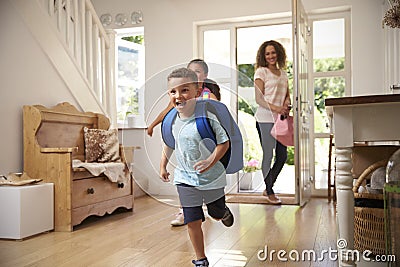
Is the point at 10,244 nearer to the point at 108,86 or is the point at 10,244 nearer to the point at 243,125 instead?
the point at 243,125

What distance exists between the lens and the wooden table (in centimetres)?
146

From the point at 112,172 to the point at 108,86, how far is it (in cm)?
165

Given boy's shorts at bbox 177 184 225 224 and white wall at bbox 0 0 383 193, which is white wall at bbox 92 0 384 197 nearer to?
white wall at bbox 0 0 383 193

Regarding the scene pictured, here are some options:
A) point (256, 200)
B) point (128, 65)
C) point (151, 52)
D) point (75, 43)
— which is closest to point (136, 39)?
point (128, 65)

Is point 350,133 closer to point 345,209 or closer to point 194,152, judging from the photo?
point 345,209

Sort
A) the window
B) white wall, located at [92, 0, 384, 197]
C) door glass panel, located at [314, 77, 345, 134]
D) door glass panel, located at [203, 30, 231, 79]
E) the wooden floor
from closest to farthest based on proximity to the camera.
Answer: the wooden floor
white wall, located at [92, 0, 384, 197]
door glass panel, located at [314, 77, 345, 134]
door glass panel, located at [203, 30, 231, 79]
the window

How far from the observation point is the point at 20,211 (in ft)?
7.98

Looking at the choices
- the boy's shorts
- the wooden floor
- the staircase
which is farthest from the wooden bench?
the boy's shorts

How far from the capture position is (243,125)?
163 cm

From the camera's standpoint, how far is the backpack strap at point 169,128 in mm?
1606

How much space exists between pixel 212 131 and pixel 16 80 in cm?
194

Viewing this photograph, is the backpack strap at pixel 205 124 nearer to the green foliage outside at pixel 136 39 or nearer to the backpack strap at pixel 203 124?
the backpack strap at pixel 203 124

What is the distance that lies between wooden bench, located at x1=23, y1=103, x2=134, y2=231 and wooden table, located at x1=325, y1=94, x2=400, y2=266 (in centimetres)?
135

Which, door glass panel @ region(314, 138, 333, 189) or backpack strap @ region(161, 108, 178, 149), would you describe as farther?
door glass panel @ region(314, 138, 333, 189)
